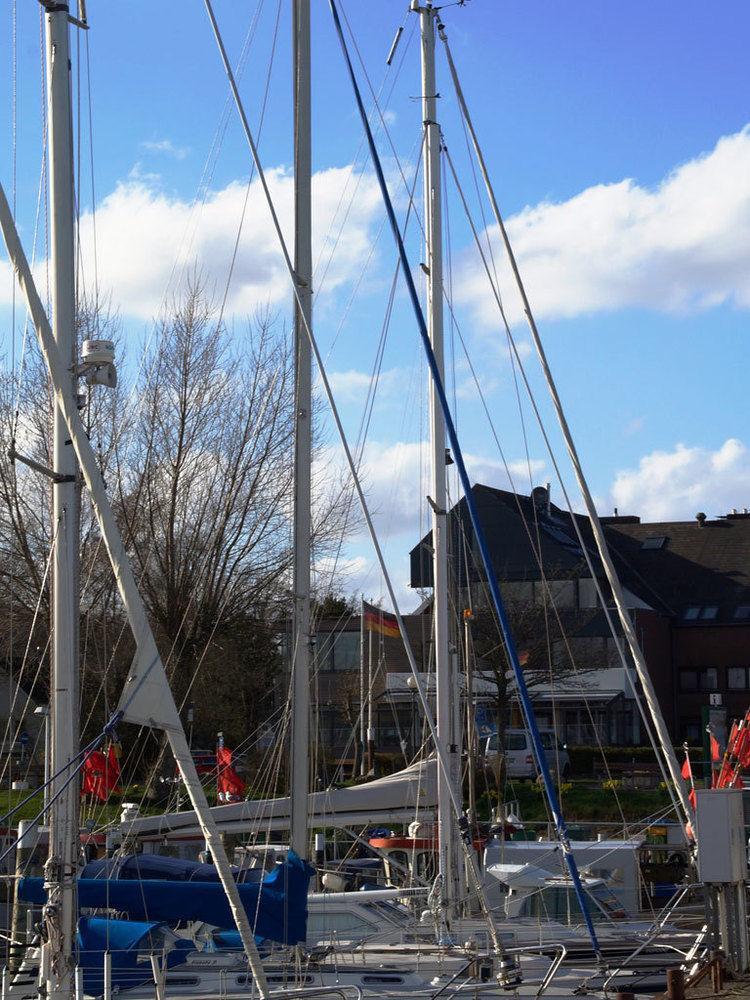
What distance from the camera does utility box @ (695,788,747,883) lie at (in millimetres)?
11195

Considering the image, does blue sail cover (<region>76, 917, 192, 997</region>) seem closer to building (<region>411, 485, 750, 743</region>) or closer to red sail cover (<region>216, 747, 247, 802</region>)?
red sail cover (<region>216, 747, 247, 802</region>)

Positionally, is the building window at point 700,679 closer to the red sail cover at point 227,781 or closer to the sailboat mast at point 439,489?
the red sail cover at point 227,781

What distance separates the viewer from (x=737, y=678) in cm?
5503

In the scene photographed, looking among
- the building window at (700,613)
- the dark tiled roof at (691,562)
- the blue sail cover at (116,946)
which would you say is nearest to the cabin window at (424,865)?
the blue sail cover at (116,946)

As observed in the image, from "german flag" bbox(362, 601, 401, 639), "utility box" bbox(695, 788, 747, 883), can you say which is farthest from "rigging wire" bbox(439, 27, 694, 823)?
"german flag" bbox(362, 601, 401, 639)

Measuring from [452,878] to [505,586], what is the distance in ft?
117

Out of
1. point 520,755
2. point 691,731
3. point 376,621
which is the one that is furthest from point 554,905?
point 691,731

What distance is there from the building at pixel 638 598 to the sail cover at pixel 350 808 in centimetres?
2403

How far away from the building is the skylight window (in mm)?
72

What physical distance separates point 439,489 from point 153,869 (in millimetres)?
6571

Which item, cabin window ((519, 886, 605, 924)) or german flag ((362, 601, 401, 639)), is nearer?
cabin window ((519, 886, 605, 924))

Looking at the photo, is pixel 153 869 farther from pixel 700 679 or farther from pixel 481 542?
pixel 700 679

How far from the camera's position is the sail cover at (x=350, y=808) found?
1920 cm

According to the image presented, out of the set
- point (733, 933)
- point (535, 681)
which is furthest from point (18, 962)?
point (535, 681)
